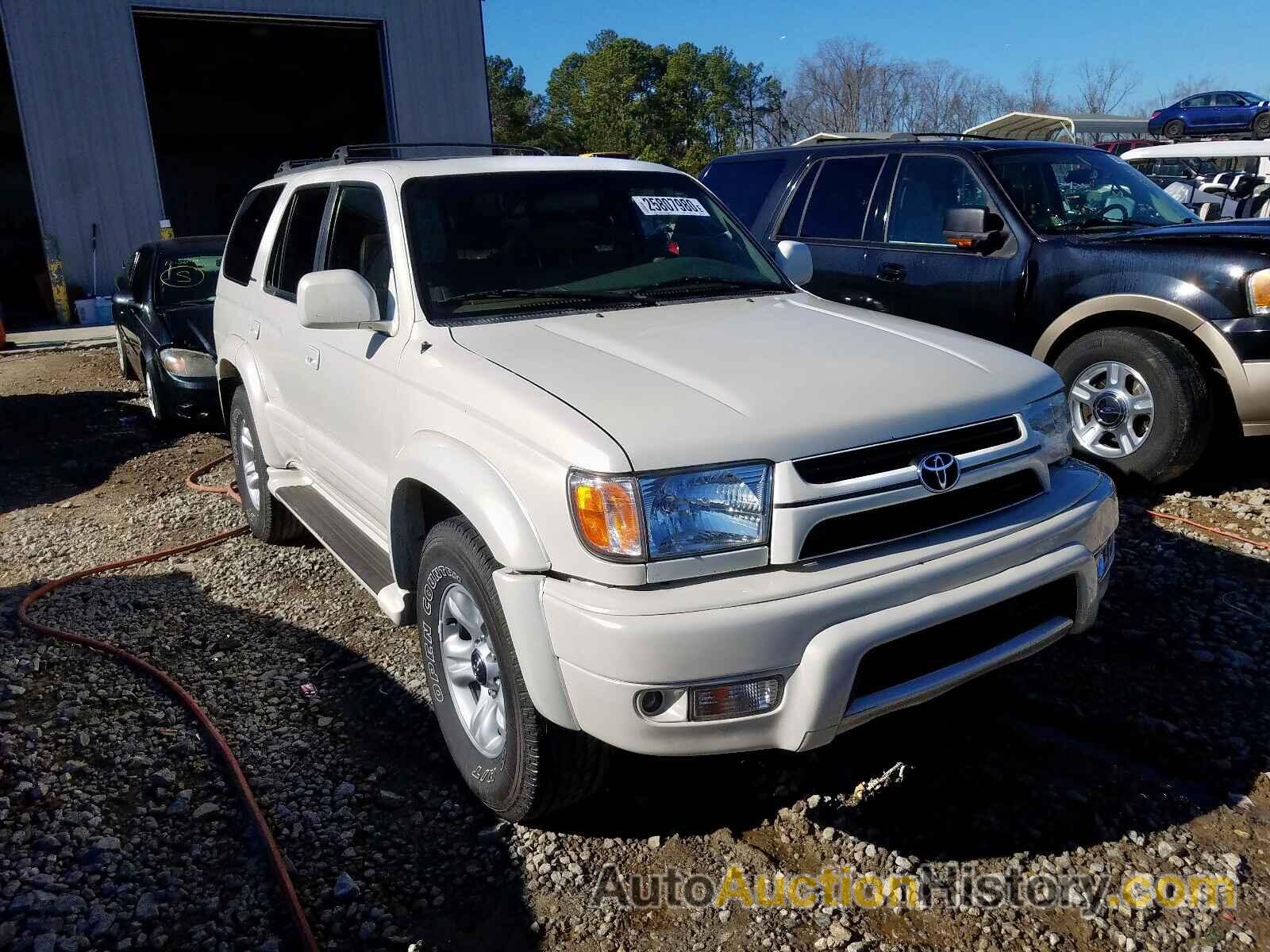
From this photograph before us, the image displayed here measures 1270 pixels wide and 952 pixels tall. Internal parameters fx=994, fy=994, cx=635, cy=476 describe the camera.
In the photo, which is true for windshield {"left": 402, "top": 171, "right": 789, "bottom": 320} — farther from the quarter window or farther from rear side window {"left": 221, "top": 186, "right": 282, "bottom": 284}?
the quarter window

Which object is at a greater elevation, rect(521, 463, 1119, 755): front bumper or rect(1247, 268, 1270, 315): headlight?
rect(1247, 268, 1270, 315): headlight

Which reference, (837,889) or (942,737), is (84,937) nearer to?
(837,889)

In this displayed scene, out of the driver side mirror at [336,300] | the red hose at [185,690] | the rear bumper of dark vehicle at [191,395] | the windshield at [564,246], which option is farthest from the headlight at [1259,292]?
the rear bumper of dark vehicle at [191,395]

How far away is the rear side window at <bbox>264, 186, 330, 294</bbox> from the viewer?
4.32 metres

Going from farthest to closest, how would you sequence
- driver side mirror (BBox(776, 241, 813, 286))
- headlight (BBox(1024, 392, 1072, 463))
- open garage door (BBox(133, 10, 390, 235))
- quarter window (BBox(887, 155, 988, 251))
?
open garage door (BBox(133, 10, 390, 235))
quarter window (BBox(887, 155, 988, 251))
driver side mirror (BBox(776, 241, 813, 286))
headlight (BBox(1024, 392, 1072, 463))

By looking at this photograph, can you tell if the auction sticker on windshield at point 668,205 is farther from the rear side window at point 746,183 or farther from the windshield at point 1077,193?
the rear side window at point 746,183

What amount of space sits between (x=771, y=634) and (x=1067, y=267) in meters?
4.00

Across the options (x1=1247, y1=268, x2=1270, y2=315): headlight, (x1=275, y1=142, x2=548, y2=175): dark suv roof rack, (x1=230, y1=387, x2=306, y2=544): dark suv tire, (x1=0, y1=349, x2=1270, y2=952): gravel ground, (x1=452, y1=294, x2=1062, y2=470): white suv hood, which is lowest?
(x1=0, y1=349, x2=1270, y2=952): gravel ground

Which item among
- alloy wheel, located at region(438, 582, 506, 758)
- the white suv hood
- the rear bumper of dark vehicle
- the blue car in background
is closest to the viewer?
the white suv hood

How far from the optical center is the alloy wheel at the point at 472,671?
109 inches

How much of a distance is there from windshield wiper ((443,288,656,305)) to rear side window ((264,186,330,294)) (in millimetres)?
1213

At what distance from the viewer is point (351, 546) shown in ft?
12.5

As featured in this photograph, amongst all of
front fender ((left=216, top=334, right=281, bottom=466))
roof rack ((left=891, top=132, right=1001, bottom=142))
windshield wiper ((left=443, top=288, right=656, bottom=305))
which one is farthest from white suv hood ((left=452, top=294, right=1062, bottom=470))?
roof rack ((left=891, top=132, right=1001, bottom=142))

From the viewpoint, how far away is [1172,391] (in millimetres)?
5016
